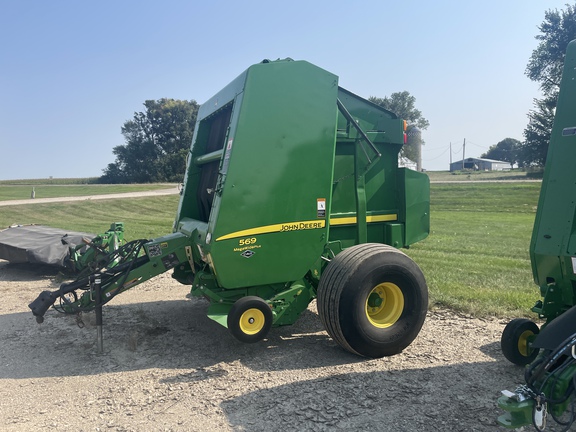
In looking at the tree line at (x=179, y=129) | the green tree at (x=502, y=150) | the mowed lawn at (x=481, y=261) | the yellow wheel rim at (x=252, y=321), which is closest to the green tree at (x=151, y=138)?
the tree line at (x=179, y=129)

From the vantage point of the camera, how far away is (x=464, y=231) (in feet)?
47.9

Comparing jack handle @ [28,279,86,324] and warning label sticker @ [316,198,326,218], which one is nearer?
jack handle @ [28,279,86,324]

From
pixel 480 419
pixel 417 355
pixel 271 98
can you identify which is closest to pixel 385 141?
pixel 271 98

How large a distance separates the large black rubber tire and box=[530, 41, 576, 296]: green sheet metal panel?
113 cm

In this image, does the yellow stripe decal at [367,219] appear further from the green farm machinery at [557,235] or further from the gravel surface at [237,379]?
the green farm machinery at [557,235]

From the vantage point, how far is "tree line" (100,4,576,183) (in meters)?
39.8

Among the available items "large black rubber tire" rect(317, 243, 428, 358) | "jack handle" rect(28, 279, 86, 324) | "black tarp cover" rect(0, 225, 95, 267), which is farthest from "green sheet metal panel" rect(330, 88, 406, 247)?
"black tarp cover" rect(0, 225, 95, 267)

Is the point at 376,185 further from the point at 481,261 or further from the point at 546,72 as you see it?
the point at 546,72

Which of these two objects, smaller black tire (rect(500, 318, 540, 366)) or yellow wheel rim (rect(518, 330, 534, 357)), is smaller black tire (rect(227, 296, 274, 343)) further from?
yellow wheel rim (rect(518, 330, 534, 357))

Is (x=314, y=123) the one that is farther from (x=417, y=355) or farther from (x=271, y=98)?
(x=417, y=355)

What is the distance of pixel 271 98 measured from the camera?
14.7 ft

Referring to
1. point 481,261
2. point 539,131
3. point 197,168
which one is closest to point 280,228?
point 197,168

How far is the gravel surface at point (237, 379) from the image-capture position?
326cm

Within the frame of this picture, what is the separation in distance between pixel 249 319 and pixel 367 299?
1112 millimetres
